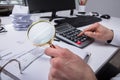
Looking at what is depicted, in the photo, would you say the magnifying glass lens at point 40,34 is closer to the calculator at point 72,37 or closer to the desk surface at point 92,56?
the desk surface at point 92,56

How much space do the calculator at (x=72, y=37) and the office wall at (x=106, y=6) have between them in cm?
169

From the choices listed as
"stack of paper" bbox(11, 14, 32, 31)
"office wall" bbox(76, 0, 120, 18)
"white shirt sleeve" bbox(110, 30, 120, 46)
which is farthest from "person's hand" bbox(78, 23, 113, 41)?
"office wall" bbox(76, 0, 120, 18)

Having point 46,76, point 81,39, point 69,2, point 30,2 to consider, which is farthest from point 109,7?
point 46,76

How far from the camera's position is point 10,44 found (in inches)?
33.2

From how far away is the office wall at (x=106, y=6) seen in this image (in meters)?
2.51

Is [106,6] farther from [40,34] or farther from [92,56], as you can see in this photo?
[40,34]

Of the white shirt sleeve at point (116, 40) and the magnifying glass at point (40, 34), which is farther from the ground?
the magnifying glass at point (40, 34)

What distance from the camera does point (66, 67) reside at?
1.72ft

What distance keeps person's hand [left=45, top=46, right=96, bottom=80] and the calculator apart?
1.10 feet

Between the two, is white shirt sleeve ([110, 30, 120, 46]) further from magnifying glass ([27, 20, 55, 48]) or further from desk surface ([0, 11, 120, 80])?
magnifying glass ([27, 20, 55, 48])

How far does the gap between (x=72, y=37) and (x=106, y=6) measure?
1.82 metres

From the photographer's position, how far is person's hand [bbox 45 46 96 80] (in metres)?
0.52

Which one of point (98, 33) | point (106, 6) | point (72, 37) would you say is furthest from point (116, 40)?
point (106, 6)

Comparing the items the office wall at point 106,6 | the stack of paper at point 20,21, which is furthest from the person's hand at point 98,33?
the office wall at point 106,6
